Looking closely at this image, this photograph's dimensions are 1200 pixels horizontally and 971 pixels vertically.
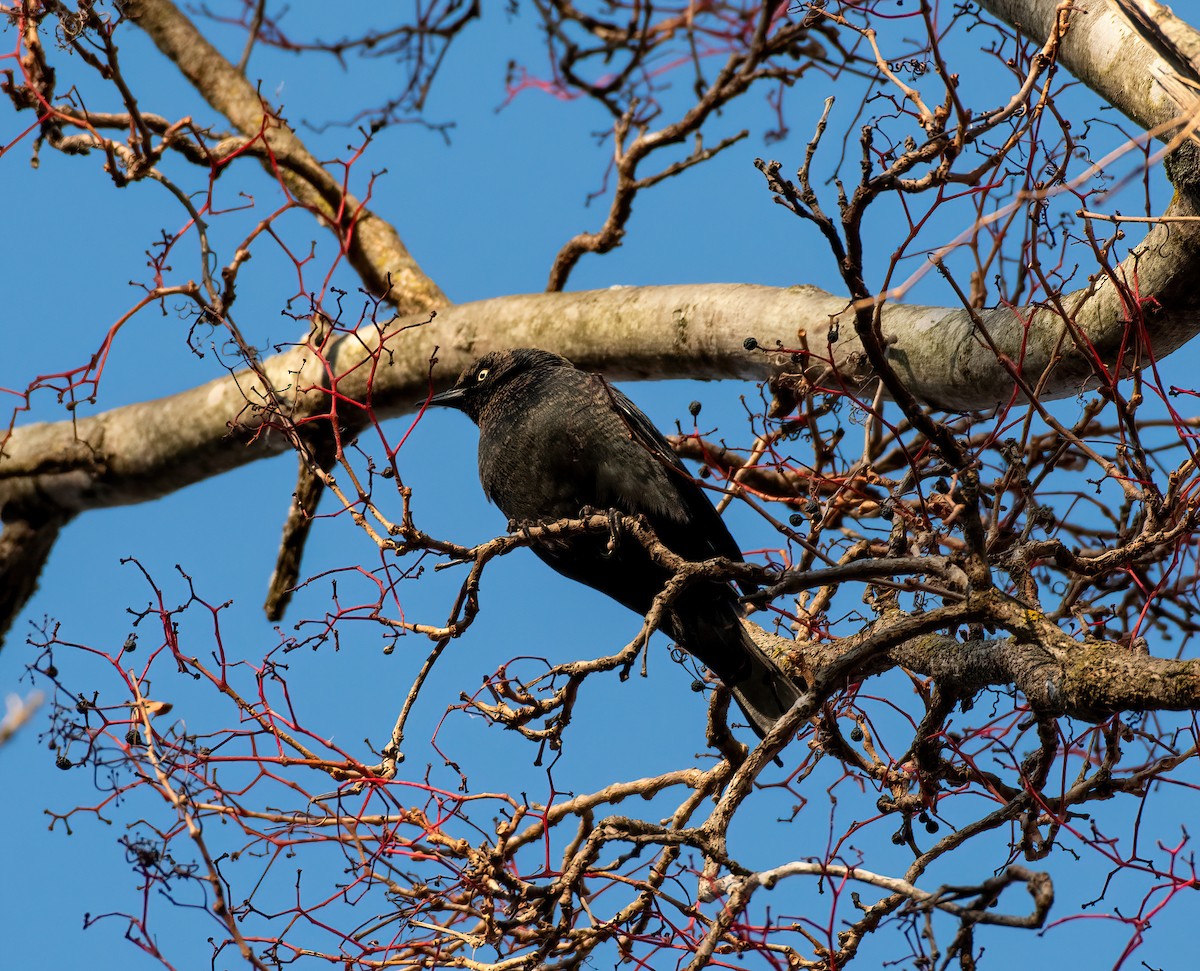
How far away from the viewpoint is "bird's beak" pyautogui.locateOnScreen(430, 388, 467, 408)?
17.6 feet

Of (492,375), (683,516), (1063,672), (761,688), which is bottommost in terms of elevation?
(1063,672)

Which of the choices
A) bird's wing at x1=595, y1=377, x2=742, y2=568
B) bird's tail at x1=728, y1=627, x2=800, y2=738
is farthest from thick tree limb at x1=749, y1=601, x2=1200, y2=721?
bird's wing at x1=595, y1=377, x2=742, y2=568

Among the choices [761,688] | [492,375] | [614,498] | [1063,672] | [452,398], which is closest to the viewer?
[1063,672]

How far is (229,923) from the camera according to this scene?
274 cm

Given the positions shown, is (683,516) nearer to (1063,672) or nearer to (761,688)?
(761,688)

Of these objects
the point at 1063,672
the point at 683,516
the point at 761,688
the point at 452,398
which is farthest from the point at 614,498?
the point at 1063,672

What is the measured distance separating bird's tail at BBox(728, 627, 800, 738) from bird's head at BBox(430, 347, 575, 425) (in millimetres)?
1475

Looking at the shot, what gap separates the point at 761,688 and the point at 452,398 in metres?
1.92

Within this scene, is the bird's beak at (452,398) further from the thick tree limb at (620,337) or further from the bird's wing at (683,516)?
→ the bird's wing at (683,516)

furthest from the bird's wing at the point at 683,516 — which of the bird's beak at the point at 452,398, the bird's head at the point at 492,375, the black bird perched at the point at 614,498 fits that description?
the bird's beak at the point at 452,398

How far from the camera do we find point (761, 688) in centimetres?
446

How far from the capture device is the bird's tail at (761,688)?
174 inches

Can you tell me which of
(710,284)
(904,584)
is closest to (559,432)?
(710,284)

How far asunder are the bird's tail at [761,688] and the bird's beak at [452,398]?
1721mm
